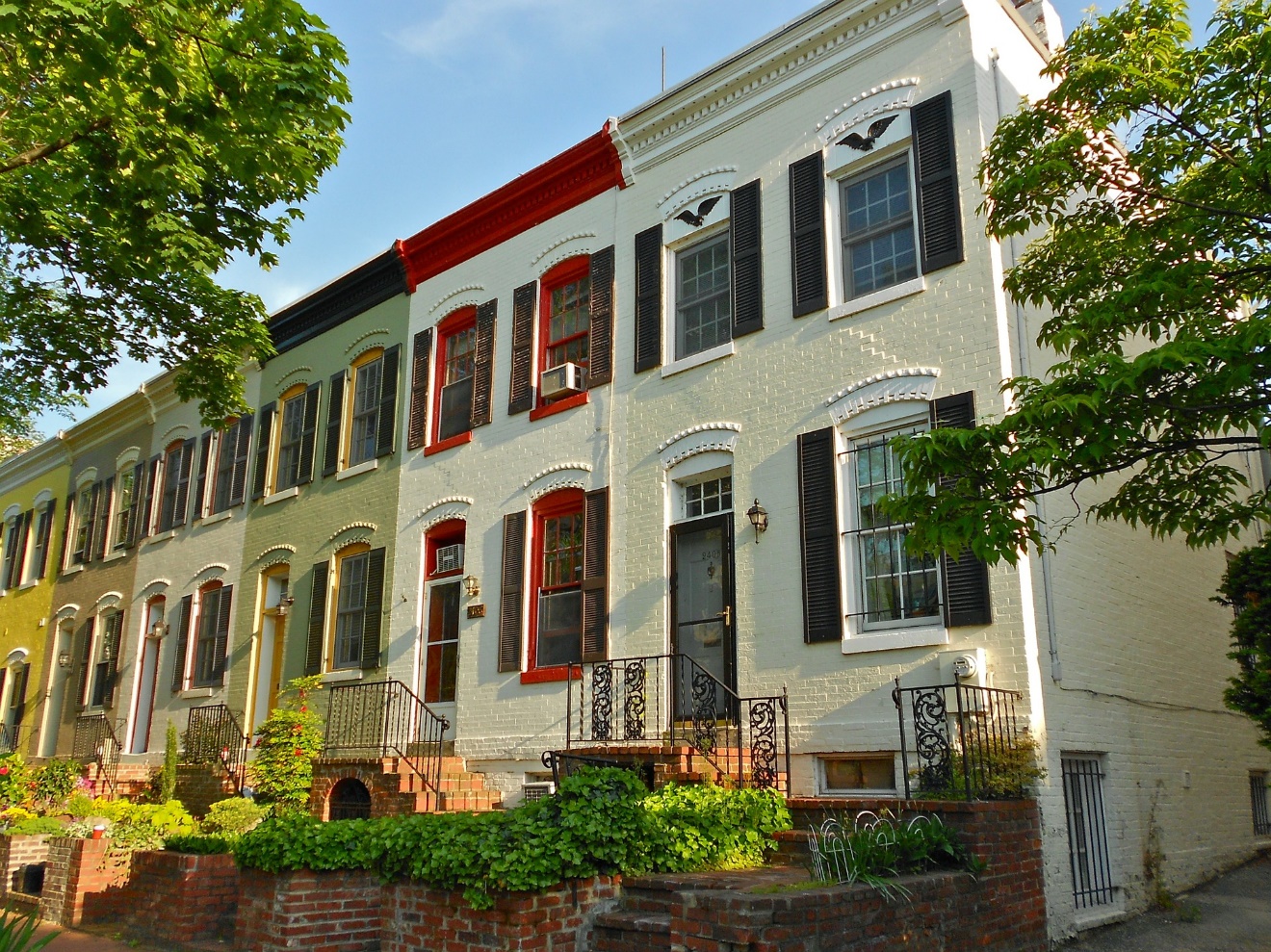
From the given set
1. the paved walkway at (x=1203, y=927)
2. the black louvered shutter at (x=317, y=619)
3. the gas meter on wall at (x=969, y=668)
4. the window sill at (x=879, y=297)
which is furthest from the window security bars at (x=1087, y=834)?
the black louvered shutter at (x=317, y=619)

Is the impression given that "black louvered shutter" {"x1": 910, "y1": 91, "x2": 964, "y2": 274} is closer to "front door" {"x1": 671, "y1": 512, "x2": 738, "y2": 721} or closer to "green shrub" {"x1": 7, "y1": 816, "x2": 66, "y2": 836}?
"front door" {"x1": 671, "y1": 512, "x2": 738, "y2": 721}

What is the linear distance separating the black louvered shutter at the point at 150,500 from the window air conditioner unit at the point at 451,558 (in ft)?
31.3

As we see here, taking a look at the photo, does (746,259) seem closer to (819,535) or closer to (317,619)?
(819,535)

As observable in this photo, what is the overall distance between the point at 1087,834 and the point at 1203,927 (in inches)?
46.2

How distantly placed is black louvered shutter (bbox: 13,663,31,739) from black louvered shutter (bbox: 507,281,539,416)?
55.2ft

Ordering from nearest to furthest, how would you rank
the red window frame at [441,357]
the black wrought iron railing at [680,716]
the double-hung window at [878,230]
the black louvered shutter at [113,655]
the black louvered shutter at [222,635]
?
the black wrought iron railing at [680,716], the double-hung window at [878,230], the red window frame at [441,357], the black louvered shutter at [222,635], the black louvered shutter at [113,655]

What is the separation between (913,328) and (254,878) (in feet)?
24.8

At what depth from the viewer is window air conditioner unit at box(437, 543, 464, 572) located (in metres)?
15.2

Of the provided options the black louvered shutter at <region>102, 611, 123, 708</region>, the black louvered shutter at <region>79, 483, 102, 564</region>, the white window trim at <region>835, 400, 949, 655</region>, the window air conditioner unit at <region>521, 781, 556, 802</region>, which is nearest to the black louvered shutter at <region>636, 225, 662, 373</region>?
the white window trim at <region>835, 400, 949, 655</region>

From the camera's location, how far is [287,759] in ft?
46.6

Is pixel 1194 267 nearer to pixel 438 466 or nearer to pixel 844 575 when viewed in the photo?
pixel 844 575

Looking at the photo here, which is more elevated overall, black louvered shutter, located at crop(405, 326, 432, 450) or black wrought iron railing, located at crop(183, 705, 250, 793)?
black louvered shutter, located at crop(405, 326, 432, 450)

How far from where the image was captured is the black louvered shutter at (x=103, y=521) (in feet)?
77.7

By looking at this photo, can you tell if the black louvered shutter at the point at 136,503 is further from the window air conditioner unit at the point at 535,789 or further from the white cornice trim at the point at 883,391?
the white cornice trim at the point at 883,391
